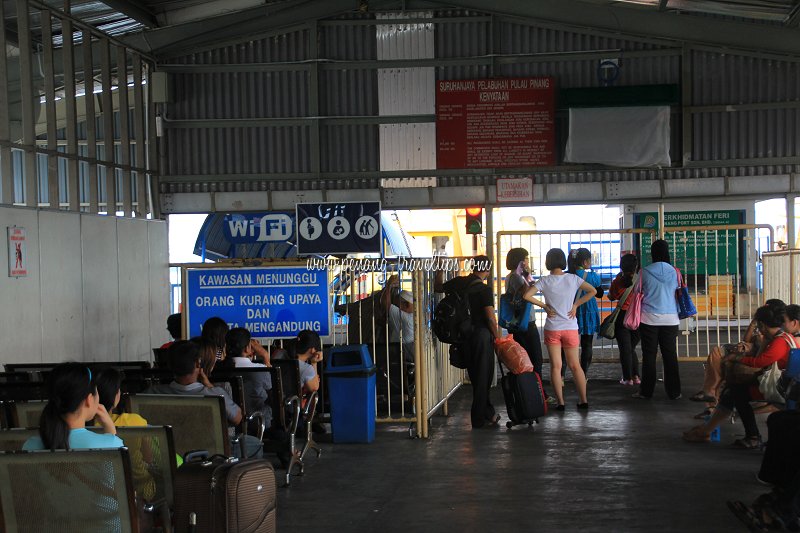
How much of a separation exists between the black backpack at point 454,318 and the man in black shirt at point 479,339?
5 cm

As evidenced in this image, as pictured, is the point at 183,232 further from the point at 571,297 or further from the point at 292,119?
the point at 571,297

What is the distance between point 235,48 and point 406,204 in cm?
402

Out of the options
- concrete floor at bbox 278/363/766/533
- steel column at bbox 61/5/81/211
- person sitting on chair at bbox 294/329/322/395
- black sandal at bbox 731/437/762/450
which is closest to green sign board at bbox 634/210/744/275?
concrete floor at bbox 278/363/766/533

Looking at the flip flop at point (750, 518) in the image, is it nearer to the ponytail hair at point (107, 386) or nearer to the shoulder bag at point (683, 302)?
the ponytail hair at point (107, 386)

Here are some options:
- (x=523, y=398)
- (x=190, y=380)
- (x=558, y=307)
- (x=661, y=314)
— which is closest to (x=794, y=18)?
(x=661, y=314)

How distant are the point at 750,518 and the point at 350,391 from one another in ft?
13.9

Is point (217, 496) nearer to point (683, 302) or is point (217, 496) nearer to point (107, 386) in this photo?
point (107, 386)

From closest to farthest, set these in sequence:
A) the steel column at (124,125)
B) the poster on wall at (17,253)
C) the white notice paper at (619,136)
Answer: the poster on wall at (17,253) → the steel column at (124,125) → the white notice paper at (619,136)

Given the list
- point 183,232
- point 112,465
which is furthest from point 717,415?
point 183,232

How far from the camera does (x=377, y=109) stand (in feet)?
54.6

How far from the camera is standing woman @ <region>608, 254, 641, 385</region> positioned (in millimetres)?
12195

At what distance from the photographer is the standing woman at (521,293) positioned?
36.4 feet

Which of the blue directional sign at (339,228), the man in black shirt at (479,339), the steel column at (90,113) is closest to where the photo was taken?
the man in black shirt at (479,339)

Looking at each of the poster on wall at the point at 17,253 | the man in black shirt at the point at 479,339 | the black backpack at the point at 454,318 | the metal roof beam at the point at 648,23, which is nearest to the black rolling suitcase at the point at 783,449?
the man in black shirt at the point at 479,339
